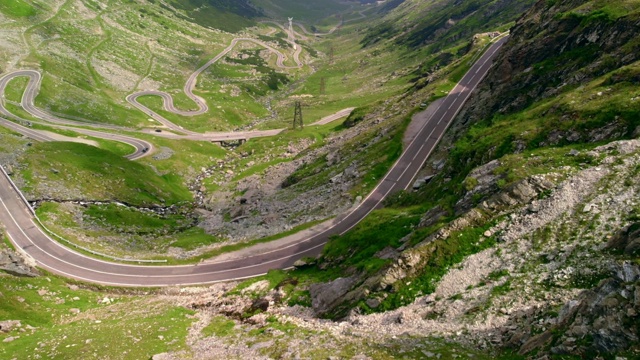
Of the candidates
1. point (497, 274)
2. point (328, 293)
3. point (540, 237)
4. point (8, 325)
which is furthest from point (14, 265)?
point (540, 237)

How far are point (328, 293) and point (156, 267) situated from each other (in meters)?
35.3

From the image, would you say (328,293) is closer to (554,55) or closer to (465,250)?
(465,250)

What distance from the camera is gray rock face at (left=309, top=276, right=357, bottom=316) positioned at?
40.3 meters

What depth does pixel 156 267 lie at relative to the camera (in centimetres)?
6444

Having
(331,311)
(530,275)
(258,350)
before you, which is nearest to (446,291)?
(530,275)

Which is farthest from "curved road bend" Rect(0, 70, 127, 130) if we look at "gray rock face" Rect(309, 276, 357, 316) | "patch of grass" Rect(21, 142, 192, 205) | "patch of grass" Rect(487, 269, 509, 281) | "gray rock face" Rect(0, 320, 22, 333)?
"patch of grass" Rect(487, 269, 509, 281)


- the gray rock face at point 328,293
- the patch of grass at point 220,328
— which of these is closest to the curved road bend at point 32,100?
the patch of grass at point 220,328

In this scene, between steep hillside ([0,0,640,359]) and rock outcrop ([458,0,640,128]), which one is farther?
rock outcrop ([458,0,640,128])

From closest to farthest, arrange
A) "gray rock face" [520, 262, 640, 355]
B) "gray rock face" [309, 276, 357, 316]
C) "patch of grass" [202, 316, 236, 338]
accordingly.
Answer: "gray rock face" [520, 262, 640, 355]
"patch of grass" [202, 316, 236, 338]
"gray rock face" [309, 276, 357, 316]

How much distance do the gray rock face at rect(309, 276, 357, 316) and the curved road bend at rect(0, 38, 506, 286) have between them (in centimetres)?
1766

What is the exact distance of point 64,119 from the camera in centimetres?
13175

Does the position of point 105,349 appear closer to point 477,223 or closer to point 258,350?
point 258,350

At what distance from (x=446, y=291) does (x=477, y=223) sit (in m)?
7.12

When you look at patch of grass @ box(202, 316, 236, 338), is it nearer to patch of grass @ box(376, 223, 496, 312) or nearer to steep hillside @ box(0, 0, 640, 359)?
steep hillside @ box(0, 0, 640, 359)
